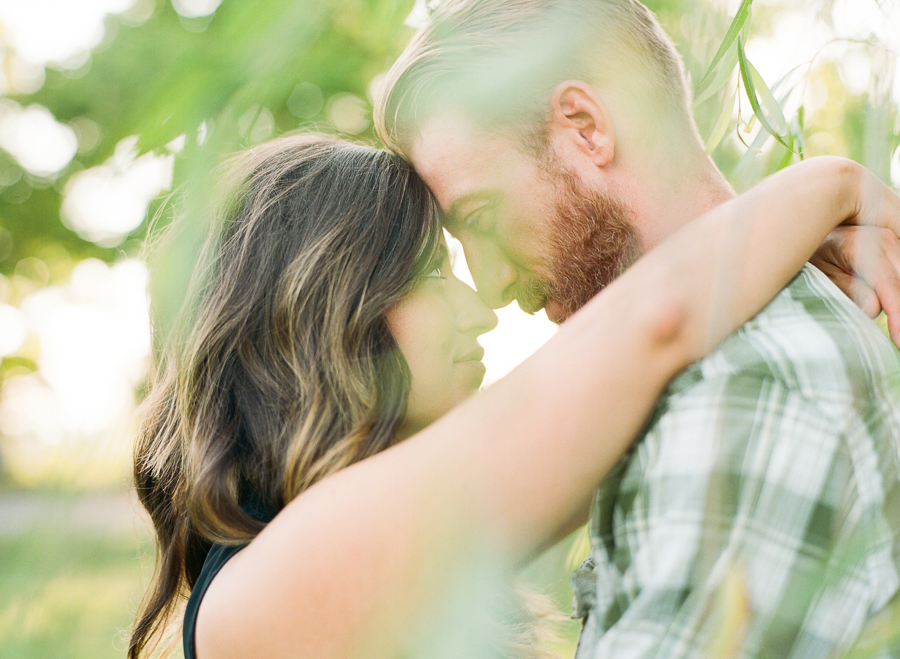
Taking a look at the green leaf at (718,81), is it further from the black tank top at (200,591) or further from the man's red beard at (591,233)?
the black tank top at (200,591)

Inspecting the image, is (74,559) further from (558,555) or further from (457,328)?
(558,555)

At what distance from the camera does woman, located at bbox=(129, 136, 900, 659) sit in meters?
0.72

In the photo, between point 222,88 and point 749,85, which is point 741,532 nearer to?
point 749,85

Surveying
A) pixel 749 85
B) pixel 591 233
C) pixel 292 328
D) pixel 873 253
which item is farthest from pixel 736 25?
pixel 292 328

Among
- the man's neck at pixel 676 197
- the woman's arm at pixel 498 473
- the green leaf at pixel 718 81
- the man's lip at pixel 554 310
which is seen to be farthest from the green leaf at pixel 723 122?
the man's lip at pixel 554 310

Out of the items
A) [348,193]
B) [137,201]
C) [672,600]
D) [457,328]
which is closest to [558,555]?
[457,328]

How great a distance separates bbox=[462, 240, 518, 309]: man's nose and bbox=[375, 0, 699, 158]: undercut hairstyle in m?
0.20

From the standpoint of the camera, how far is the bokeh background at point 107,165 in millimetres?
559

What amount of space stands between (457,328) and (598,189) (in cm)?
36

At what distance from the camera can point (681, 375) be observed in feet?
2.50

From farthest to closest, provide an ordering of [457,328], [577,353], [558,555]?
[558,555]
[457,328]
[577,353]

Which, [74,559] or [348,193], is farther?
[348,193]

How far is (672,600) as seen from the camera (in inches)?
24.9

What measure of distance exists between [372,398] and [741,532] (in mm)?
544
